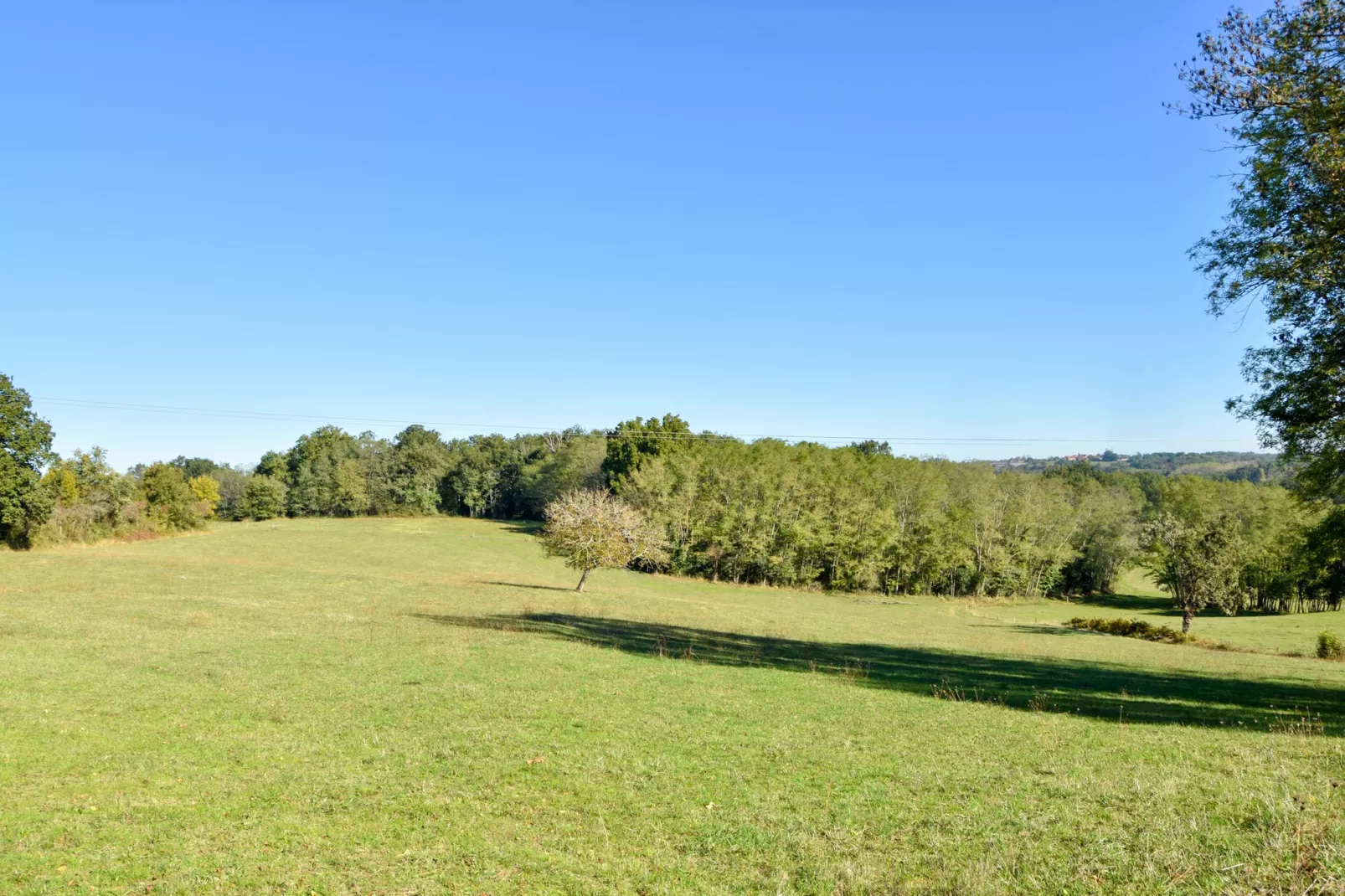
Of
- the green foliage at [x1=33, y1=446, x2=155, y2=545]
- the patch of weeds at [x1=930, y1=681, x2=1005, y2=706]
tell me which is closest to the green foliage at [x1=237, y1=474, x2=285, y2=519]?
the green foliage at [x1=33, y1=446, x2=155, y2=545]

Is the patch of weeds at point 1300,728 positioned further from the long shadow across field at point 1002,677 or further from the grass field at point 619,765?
the grass field at point 619,765

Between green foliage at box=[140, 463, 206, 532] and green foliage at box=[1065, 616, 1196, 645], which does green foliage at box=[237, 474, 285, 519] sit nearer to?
green foliage at box=[140, 463, 206, 532]

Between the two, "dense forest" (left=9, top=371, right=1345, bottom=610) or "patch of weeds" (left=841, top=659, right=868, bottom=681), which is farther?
"dense forest" (left=9, top=371, right=1345, bottom=610)

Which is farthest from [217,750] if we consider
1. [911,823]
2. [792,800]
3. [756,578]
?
[756,578]

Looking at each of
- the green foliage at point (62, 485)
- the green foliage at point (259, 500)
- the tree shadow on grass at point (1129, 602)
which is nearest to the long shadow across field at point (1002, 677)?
the green foliage at point (62, 485)

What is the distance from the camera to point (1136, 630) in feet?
190

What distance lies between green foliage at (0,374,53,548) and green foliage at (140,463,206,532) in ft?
106

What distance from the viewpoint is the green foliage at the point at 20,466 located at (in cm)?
5728

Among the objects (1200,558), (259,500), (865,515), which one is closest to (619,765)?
(1200,558)

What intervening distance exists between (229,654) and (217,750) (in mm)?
12471

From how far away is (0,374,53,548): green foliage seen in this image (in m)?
57.3

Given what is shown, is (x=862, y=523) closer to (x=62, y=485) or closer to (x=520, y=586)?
(x=520, y=586)

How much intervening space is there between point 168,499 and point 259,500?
39.2 metres

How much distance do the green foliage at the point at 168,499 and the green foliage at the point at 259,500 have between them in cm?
3366
